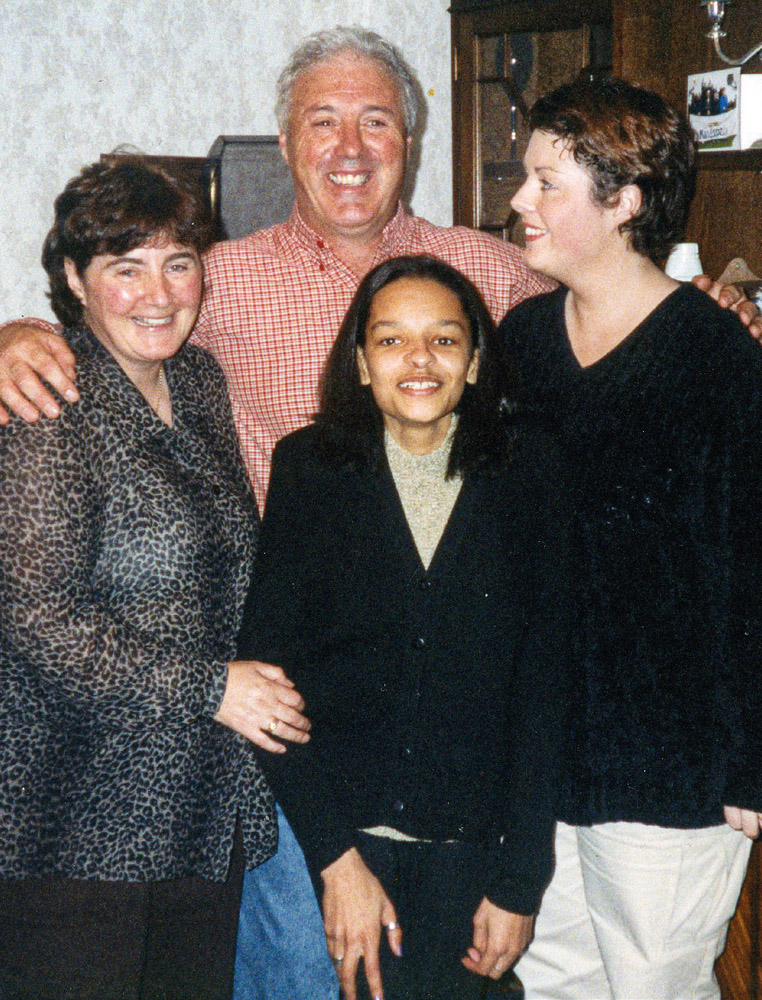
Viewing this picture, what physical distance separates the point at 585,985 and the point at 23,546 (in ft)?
4.12

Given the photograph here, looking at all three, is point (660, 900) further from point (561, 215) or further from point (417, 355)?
point (561, 215)

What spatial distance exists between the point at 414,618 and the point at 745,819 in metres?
0.57

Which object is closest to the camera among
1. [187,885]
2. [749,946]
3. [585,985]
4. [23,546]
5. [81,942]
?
[23,546]

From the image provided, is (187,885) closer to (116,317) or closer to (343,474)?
(343,474)

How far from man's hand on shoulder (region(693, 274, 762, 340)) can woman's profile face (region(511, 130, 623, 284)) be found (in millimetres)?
246

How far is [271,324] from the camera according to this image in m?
2.02

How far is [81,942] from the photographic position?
149 centimetres

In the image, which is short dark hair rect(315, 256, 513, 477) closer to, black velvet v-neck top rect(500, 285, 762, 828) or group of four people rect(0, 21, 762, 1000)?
group of four people rect(0, 21, 762, 1000)

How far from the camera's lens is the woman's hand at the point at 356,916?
145 cm

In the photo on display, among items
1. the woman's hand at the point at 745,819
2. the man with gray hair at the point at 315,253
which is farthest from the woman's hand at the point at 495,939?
the man with gray hair at the point at 315,253

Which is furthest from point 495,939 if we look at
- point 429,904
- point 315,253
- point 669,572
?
point 315,253

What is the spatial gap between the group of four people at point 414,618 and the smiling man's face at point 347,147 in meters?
0.53

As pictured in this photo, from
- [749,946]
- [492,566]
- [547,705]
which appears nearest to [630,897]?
[547,705]

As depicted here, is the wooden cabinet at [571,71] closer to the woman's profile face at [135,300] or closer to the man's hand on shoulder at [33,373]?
the woman's profile face at [135,300]
